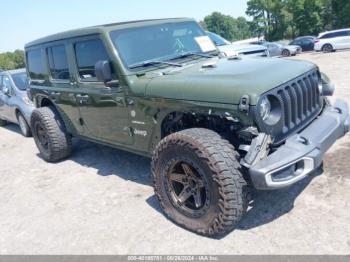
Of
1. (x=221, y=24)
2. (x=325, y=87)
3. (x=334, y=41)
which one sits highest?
(x=325, y=87)

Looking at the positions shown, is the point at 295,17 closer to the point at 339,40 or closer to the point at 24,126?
the point at 339,40

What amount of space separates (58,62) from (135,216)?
2688mm

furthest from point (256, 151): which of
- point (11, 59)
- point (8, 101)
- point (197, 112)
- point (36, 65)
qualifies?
point (11, 59)

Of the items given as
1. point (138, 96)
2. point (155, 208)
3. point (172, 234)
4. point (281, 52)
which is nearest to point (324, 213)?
point (172, 234)

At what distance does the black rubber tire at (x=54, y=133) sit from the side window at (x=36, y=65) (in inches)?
22.9

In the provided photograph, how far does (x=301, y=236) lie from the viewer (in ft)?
10.8

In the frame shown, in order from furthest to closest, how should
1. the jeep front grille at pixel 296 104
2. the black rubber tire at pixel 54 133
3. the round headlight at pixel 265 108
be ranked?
the black rubber tire at pixel 54 133 < the jeep front grille at pixel 296 104 < the round headlight at pixel 265 108

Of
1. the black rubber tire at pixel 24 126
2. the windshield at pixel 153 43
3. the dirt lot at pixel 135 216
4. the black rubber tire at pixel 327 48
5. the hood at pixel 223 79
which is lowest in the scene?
the black rubber tire at pixel 327 48

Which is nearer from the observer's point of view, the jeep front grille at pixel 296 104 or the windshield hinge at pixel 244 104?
Result: the windshield hinge at pixel 244 104

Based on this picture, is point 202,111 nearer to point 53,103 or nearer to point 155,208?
point 155,208

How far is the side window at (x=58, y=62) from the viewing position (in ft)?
17.1

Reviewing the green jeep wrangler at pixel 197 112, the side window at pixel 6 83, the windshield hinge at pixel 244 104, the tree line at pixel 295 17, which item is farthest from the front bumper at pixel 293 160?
the tree line at pixel 295 17

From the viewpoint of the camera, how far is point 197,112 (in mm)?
3498

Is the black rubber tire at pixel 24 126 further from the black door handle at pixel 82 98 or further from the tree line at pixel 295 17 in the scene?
the tree line at pixel 295 17
